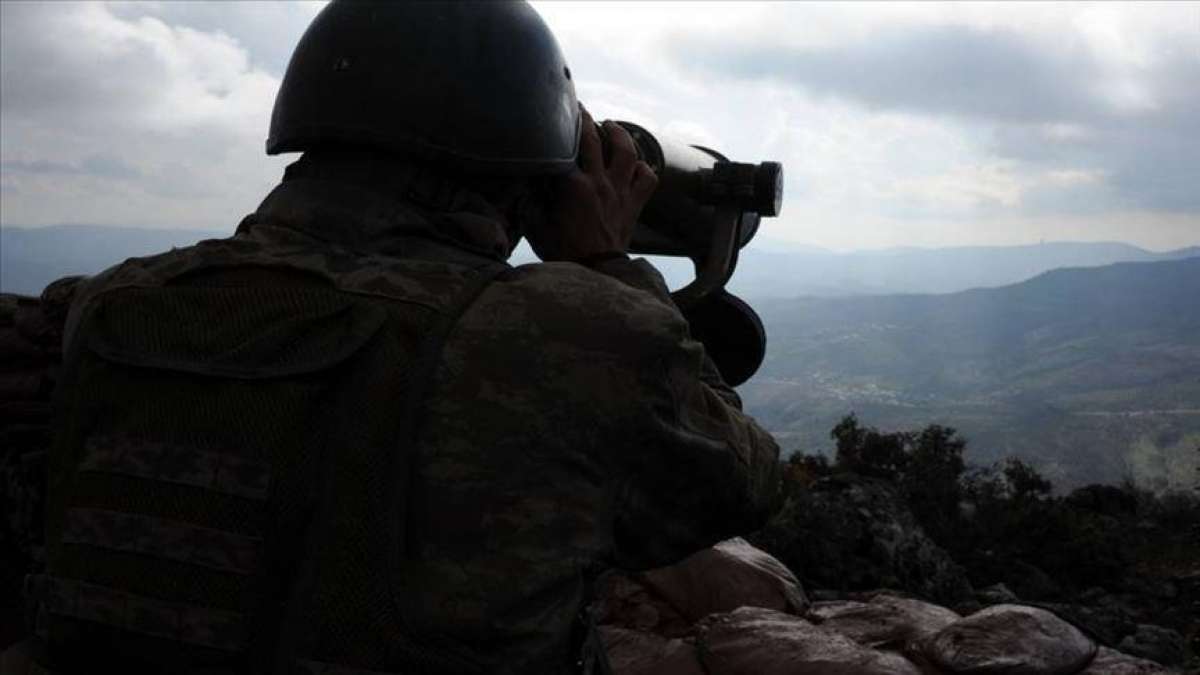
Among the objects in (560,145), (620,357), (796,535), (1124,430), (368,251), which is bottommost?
(1124,430)

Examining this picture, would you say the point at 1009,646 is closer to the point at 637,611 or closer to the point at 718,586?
the point at 718,586

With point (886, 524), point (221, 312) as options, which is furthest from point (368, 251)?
point (886, 524)

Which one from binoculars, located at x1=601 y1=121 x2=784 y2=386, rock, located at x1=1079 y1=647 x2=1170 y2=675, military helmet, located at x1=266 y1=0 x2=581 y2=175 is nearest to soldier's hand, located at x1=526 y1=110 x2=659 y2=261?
military helmet, located at x1=266 y1=0 x2=581 y2=175

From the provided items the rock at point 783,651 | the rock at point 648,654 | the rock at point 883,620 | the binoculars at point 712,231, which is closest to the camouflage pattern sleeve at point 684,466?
the binoculars at point 712,231

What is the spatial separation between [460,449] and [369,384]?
18 cm

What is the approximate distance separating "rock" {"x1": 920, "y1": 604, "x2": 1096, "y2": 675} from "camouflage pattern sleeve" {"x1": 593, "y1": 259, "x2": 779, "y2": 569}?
2.28 meters

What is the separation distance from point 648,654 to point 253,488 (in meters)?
2.95

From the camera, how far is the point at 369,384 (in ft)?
5.78

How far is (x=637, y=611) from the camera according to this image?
16.1 ft

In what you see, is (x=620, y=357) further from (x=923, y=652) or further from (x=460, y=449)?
(x=923, y=652)

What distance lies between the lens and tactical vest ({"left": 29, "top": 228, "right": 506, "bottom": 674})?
173 cm

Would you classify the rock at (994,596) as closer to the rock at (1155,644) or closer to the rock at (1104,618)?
the rock at (1104,618)

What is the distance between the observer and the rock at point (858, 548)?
7379 millimetres

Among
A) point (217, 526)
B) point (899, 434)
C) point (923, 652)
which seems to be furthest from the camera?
point (899, 434)
